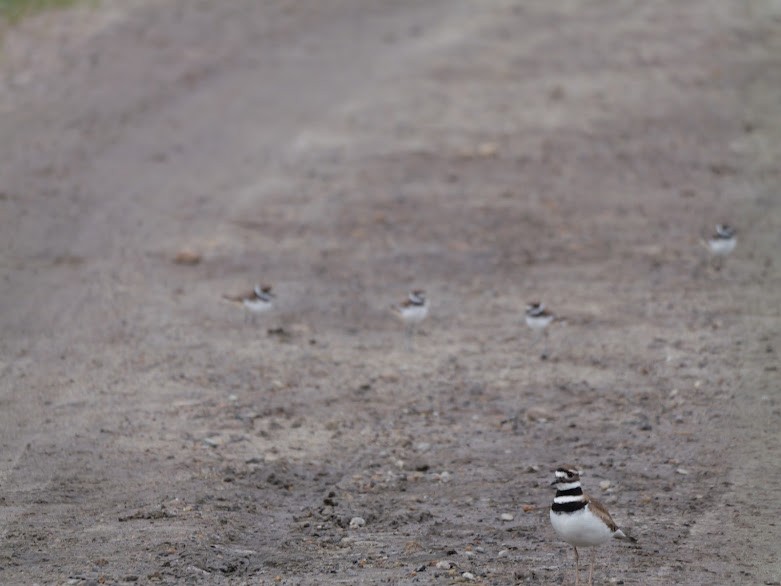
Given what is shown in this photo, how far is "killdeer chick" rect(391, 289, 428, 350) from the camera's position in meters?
10.2

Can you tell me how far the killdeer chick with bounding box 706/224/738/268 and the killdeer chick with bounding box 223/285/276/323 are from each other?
14.1 feet

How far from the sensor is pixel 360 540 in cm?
713

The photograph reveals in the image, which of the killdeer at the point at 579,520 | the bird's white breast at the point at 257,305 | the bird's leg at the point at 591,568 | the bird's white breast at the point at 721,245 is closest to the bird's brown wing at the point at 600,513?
the killdeer at the point at 579,520

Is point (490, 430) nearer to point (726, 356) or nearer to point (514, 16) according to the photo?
point (726, 356)

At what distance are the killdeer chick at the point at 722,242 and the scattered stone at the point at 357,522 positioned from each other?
18.2ft

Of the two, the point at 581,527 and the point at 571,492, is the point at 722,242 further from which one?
the point at 581,527

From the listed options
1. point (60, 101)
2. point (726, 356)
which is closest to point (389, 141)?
point (60, 101)

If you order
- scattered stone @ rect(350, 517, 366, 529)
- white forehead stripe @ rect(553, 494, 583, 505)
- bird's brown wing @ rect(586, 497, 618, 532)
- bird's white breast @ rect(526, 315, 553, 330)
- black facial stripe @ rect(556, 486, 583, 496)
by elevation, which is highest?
white forehead stripe @ rect(553, 494, 583, 505)

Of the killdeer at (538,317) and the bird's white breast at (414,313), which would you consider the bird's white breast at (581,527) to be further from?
the bird's white breast at (414,313)

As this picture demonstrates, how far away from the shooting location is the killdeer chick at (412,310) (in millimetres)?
10164

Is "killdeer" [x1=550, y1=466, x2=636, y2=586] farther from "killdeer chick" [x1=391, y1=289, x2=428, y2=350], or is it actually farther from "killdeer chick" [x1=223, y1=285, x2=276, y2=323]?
"killdeer chick" [x1=223, y1=285, x2=276, y2=323]

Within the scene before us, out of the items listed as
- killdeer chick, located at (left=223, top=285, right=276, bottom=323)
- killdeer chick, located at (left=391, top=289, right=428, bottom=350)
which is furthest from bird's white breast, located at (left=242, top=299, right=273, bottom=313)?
killdeer chick, located at (left=391, top=289, right=428, bottom=350)

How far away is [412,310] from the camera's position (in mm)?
10172

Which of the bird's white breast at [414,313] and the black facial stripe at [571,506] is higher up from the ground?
the black facial stripe at [571,506]
